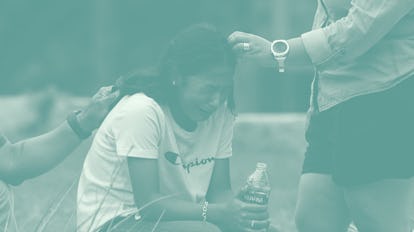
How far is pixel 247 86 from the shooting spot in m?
9.21

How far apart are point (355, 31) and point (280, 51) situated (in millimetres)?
284

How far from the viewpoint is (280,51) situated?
4.23 metres

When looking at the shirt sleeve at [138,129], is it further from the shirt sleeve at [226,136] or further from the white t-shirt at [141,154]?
the shirt sleeve at [226,136]

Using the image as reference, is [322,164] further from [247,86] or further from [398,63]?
[247,86]

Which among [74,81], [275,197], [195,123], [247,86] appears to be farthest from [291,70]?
[195,123]

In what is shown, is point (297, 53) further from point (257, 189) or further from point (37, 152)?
point (37, 152)

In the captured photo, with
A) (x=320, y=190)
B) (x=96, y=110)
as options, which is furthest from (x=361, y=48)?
(x=96, y=110)

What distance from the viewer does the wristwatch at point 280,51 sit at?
166 inches

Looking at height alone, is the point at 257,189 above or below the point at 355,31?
below

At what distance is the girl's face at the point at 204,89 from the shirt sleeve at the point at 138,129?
120 millimetres

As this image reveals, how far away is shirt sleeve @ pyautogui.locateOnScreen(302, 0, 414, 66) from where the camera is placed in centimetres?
402

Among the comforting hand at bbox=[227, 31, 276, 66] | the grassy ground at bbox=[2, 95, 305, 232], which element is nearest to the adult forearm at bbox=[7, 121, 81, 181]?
the comforting hand at bbox=[227, 31, 276, 66]

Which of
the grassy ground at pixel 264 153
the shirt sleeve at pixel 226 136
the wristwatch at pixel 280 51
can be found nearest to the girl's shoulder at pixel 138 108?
the shirt sleeve at pixel 226 136

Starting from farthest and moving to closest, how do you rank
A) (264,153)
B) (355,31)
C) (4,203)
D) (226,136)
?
(264,153) < (226,136) < (4,203) < (355,31)
